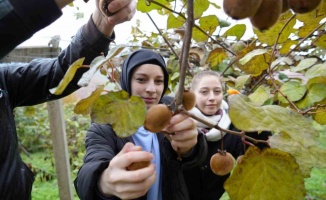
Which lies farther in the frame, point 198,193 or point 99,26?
point 198,193

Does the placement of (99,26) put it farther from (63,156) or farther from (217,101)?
(63,156)

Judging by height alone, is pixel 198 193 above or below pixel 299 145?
below

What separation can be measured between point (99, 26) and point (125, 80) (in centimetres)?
27

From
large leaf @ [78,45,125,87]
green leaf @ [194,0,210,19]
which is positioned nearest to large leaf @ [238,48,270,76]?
green leaf @ [194,0,210,19]

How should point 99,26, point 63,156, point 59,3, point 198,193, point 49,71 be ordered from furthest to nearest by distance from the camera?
point 63,156 → point 198,193 → point 49,71 → point 99,26 → point 59,3

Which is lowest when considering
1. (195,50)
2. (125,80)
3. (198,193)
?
(198,193)

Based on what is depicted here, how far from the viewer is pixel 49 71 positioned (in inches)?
41.9

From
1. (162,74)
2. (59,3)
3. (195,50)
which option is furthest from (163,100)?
(59,3)

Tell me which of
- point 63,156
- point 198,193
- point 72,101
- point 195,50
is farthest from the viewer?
point 72,101

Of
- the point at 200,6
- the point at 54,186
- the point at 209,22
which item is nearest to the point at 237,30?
the point at 209,22

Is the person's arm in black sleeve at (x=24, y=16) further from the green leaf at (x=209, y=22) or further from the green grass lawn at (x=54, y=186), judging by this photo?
the green grass lawn at (x=54, y=186)

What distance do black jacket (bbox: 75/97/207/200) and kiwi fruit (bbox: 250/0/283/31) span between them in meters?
0.47

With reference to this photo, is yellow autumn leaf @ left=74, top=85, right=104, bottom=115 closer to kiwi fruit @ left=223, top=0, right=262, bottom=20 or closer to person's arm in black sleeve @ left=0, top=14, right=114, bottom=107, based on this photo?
kiwi fruit @ left=223, top=0, right=262, bottom=20

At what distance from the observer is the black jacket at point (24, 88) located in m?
0.89
